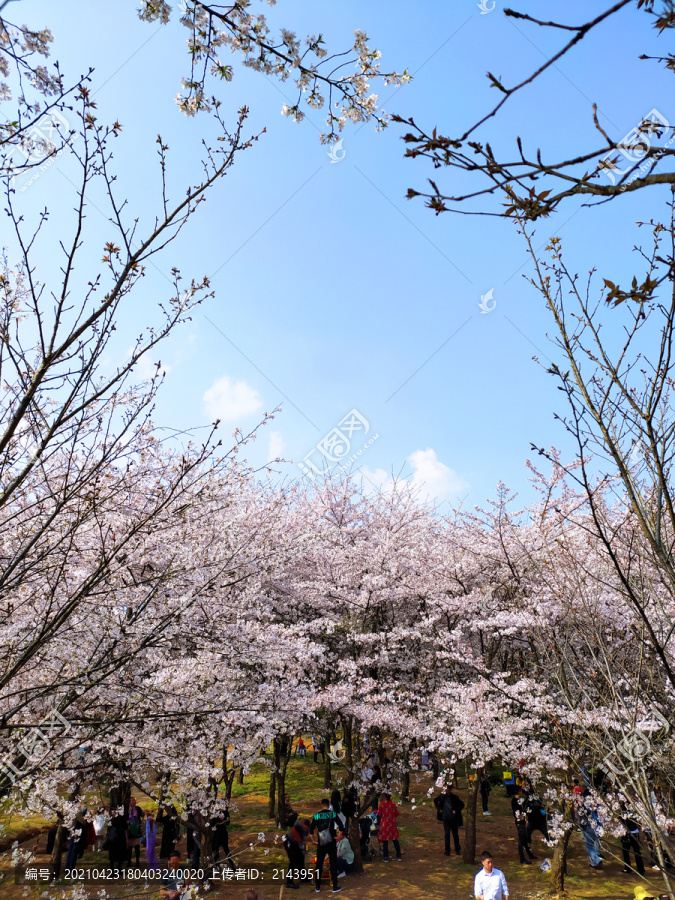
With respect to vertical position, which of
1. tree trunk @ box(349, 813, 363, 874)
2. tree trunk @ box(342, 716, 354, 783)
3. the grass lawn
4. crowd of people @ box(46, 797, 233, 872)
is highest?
tree trunk @ box(342, 716, 354, 783)

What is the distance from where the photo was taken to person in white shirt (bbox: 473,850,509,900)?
7.69 m

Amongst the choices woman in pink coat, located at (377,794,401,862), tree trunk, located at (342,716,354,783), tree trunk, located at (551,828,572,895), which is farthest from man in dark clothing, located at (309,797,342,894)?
tree trunk, located at (551,828,572,895)

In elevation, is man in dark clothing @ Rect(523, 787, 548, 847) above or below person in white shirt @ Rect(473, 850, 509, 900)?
below

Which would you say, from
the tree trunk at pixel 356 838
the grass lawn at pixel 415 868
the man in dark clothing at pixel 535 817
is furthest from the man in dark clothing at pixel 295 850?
the man in dark clothing at pixel 535 817

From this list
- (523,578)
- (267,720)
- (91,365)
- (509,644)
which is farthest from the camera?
(509,644)

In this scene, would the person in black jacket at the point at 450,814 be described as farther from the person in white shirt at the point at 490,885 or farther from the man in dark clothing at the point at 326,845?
the person in white shirt at the point at 490,885

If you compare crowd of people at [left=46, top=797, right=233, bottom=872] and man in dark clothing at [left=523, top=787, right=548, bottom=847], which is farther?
man in dark clothing at [left=523, top=787, right=548, bottom=847]

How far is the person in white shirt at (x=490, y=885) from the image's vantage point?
25.2ft

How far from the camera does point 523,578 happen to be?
13.6m

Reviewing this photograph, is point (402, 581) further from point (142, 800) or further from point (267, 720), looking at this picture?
point (142, 800)

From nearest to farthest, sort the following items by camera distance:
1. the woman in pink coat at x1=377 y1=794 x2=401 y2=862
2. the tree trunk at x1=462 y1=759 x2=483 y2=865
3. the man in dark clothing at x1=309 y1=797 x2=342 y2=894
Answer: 1. the man in dark clothing at x1=309 y1=797 x2=342 y2=894
2. the woman in pink coat at x1=377 y1=794 x2=401 y2=862
3. the tree trunk at x1=462 y1=759 x2=483 y2=865

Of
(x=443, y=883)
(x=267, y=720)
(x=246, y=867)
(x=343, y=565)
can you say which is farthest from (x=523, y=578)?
(x=246, y=867)

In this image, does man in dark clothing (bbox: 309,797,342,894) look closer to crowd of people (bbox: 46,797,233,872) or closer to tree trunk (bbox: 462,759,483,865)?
crowd of people (bbox: 46,797,233,872)

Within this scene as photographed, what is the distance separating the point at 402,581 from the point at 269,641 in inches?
224
